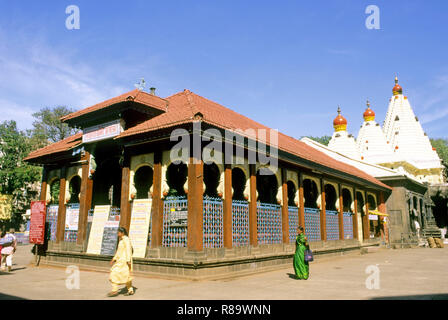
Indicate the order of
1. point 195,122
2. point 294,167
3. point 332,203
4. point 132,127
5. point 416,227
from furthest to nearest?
point 416,227 → point 332,203 → point 294,167 → point 132,127 → point 195,122

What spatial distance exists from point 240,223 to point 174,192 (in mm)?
2398

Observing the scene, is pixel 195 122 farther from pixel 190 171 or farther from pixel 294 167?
pixel 294 167

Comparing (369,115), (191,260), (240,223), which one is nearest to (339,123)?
(369,115)

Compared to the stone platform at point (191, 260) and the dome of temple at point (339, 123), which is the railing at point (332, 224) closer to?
the stone platform at point (191, 260)

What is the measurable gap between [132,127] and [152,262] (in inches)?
184

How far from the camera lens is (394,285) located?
861cm

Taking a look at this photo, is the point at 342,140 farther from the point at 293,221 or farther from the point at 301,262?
the point at 301,262

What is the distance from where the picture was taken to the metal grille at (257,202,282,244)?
12.5m

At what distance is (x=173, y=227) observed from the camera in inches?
414

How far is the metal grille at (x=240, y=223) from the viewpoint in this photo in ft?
36.8

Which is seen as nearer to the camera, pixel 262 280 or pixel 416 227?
pixel 262 280

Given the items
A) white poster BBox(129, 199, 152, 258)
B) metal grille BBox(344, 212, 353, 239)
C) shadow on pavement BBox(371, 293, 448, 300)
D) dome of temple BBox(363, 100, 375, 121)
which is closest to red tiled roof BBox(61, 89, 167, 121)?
white poster BBox(129, 199, 152, 258)

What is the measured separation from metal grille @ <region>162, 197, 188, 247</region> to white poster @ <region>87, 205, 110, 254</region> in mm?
2951

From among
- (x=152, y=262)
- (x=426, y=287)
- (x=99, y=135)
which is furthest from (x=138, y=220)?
(x=426, y=287)
